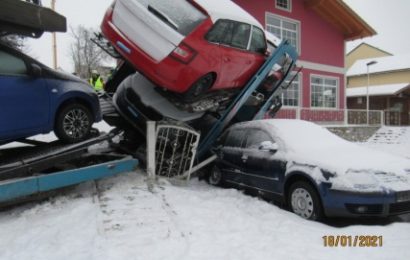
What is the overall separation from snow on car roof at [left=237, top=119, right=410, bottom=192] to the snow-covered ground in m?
0.60

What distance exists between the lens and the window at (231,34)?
6.76 m

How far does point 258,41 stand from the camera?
8.15 meters

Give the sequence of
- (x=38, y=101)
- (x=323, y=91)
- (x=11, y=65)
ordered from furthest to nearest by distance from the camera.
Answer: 1. (x=323, y=91)
2. (x=38, y=101)
3. (x=11, y=65)

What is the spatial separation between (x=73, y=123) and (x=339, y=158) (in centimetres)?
419

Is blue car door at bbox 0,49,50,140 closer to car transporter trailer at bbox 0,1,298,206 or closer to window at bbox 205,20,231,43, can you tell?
car transporter trailer at bbox 0,1,298,206

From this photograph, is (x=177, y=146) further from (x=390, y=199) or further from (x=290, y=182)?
(x=390, y=199)

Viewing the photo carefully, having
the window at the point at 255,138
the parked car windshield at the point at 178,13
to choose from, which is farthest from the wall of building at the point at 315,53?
the parked car windshield at the point at 178,13

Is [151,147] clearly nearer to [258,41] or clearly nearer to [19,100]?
[19,100]

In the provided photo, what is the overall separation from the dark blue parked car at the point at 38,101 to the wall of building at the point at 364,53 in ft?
138

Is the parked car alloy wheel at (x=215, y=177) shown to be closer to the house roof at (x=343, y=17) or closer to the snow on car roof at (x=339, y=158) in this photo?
the snow on car roof at (x=339, y=158)

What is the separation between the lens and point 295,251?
13.5ft

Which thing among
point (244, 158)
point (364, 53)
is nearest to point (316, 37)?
point (244, 158)

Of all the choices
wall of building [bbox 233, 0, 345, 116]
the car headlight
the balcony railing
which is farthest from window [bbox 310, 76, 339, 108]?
the car headlight

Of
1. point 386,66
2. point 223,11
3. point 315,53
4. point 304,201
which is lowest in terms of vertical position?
point 304,201
